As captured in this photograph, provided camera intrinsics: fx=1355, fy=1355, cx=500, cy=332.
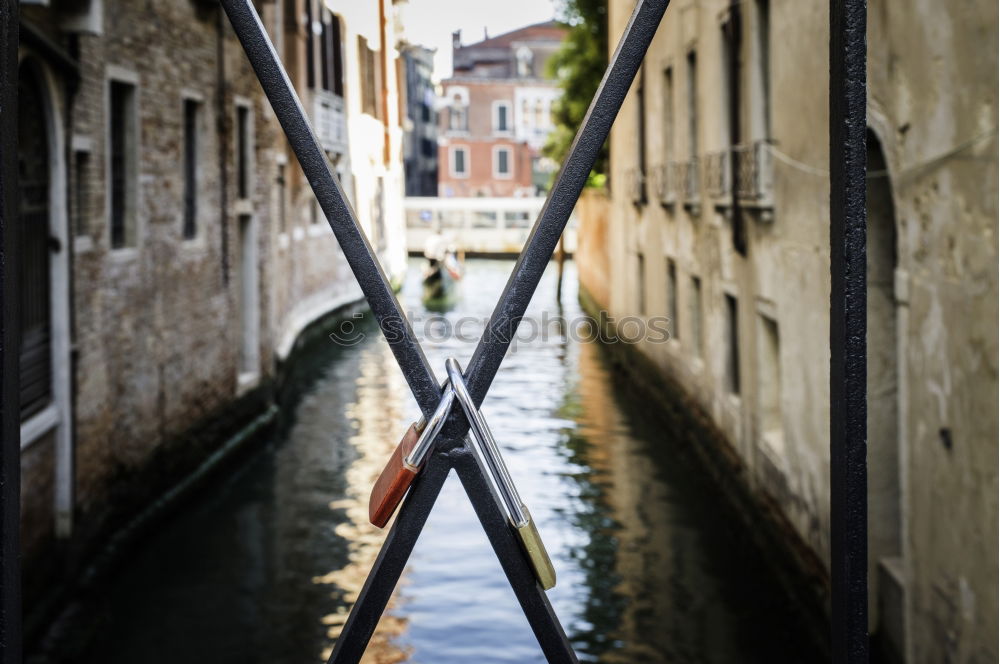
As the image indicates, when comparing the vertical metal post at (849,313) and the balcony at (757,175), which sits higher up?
the balcony at (757,175)

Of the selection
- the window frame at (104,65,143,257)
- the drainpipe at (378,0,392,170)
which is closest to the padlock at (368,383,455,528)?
the window frame at (104,65,143,257)

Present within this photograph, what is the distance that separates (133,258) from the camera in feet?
27.3

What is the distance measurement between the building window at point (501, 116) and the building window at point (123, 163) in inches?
1646

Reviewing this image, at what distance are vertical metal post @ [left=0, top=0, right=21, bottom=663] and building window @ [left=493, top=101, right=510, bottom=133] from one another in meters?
49.0

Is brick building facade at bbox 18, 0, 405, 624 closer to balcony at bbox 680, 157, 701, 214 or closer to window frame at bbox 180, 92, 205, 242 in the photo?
window frame at bbox 180, 92, 205, 242

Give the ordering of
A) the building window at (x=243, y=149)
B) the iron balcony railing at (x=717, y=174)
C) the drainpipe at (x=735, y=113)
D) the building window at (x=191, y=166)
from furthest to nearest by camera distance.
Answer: the building window at (x=243, y=149), the building window at (x=191, y=166), the iron balcony railing at (x=717, y=174), the drainpipe at (x=735, y=113)

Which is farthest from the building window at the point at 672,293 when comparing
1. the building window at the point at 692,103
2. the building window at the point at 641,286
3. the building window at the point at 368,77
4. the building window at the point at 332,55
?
the building window at the point at 368,77

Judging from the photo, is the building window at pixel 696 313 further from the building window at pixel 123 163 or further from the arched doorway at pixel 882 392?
the arched doorway at pixel 882 392

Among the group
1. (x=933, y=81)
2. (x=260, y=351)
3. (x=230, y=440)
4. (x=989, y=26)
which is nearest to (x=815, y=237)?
(x=933, y=81)

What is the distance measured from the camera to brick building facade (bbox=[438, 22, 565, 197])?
49.7 metres

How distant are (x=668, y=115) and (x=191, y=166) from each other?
4687mm

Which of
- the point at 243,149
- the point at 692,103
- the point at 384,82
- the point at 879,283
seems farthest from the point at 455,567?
the point at 384,82

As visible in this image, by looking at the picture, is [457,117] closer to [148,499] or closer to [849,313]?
[148,499]

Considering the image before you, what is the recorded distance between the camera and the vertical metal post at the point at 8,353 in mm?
1359
